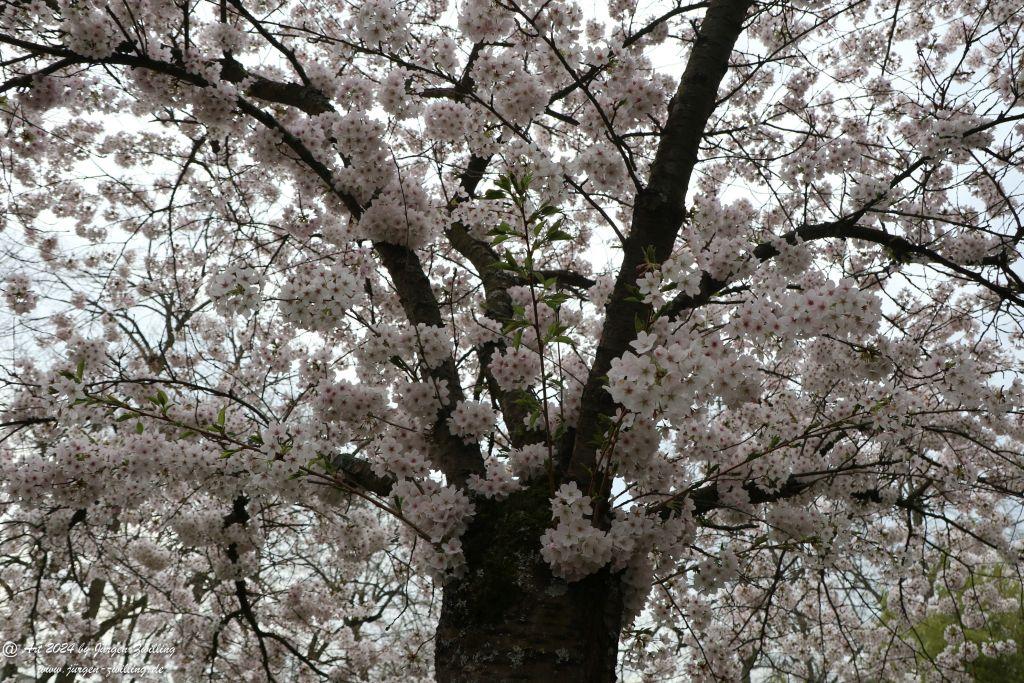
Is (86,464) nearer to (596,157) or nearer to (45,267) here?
(596,157)

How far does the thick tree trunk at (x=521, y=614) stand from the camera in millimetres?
1981

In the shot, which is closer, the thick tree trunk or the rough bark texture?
the thick tree trunk

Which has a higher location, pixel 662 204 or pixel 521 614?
pixel 662 204

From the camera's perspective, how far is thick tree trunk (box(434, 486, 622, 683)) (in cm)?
198

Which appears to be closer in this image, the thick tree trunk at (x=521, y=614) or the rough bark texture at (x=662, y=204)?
the thick tree trunk at (x=521, y=614)

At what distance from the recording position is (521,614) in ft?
6.82

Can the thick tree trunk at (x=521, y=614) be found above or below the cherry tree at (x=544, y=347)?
below

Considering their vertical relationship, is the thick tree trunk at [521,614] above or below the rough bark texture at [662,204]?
below

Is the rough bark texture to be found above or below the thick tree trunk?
above

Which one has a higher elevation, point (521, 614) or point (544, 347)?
point (544, 347)

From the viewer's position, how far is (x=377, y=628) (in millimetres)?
11930

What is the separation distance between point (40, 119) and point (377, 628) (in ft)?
34.8

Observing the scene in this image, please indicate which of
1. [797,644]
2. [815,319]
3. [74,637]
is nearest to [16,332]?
[74,637]

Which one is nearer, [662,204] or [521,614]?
[521,614]
